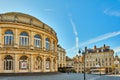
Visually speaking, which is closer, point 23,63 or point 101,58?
point 23,63

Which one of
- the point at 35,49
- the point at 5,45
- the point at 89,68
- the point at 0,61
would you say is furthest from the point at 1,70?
the point at 89,68

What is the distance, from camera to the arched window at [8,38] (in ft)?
137

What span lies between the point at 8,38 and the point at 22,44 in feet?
10.3

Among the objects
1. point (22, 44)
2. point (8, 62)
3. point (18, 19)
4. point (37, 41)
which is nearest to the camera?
point (8, 62)

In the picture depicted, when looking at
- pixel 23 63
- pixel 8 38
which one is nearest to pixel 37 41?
pixel 23 63

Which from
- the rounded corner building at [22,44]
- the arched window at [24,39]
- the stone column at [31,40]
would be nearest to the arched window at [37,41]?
the rounded corner building at [22,44]

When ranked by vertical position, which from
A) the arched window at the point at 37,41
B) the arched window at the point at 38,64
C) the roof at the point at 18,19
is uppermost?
the roof at the point at 18,19

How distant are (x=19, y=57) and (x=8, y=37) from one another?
4.59 meters

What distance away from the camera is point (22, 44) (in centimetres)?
4316

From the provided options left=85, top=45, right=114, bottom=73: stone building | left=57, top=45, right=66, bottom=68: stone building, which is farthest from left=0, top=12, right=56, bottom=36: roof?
left=85, top=45, right=114, bottom=73: stone building

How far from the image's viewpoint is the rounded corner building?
41062mm

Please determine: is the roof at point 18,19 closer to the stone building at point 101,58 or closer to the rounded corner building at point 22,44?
the rounded corner building at point 22,44

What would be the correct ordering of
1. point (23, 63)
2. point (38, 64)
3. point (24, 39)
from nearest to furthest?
point (23, 63) < point (24, 39) < point (38, 64)

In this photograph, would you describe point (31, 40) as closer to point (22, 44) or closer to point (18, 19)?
point (22, 44)
